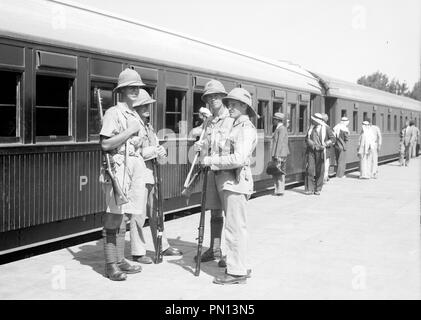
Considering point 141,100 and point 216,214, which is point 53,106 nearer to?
point 141,100

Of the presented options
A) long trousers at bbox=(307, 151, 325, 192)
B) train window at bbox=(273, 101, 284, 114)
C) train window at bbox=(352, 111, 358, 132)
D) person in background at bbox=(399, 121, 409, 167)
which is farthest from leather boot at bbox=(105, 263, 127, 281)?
person in background at bbox=(399, 121, 409, 167)

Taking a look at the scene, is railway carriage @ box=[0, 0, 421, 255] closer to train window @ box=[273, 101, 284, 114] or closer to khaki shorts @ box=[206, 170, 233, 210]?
khaki shorts @ box=[206, 170, 233, 210]

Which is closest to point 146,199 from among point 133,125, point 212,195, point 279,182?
point 212,195

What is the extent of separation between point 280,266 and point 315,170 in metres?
7.77

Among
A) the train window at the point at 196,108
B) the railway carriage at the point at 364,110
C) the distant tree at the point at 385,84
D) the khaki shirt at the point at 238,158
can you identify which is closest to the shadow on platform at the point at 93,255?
the khaki shirt at the point at 238,158

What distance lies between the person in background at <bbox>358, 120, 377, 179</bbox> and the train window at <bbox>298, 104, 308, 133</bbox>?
241cm

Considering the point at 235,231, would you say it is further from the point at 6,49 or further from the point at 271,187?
the point at 271,187

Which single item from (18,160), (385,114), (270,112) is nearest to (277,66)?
(270,112)

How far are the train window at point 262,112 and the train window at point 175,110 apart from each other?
3662mm

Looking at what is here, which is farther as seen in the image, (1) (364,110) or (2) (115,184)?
(1) (364,110)

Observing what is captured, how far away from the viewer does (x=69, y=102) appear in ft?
25.1

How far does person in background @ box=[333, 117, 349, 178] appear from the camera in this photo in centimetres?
1823

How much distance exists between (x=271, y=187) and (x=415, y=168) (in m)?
10.6

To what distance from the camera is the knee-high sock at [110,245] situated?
620 cm
